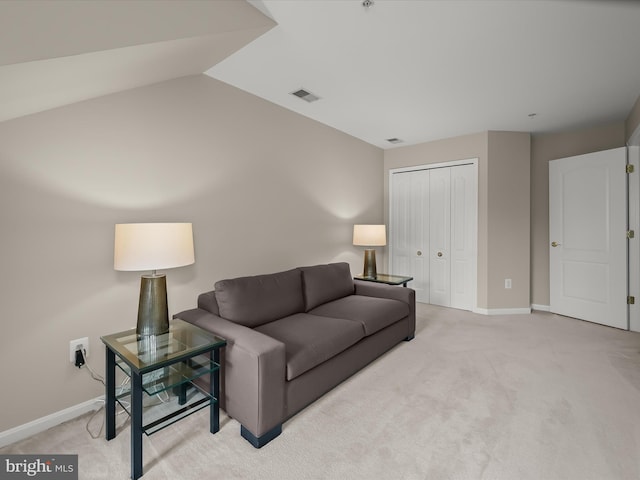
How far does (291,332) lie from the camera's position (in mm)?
2221

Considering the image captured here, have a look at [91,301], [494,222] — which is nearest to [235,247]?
[91,301]

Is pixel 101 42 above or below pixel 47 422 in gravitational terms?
above

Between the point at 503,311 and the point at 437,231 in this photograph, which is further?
the point at 437,231

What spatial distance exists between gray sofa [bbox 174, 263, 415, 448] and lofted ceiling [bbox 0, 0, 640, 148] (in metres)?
1.49

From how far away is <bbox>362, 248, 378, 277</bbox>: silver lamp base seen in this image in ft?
12.8

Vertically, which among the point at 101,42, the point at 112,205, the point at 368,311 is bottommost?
the point at 368,311

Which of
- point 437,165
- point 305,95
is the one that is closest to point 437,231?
point 437,165

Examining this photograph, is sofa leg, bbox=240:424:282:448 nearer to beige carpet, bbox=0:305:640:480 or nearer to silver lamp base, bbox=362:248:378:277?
beige carpet, bbox=0:305:640:480

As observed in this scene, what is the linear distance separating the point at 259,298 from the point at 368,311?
0.95 metres

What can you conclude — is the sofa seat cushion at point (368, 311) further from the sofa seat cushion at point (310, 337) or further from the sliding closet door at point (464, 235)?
the sliding closet door at point (464, 235)

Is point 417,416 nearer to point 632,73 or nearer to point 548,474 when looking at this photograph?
point 548,474

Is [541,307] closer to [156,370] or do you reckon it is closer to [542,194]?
[542,194]

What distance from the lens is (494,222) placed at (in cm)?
416

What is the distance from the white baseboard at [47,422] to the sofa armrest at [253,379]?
882 mm
